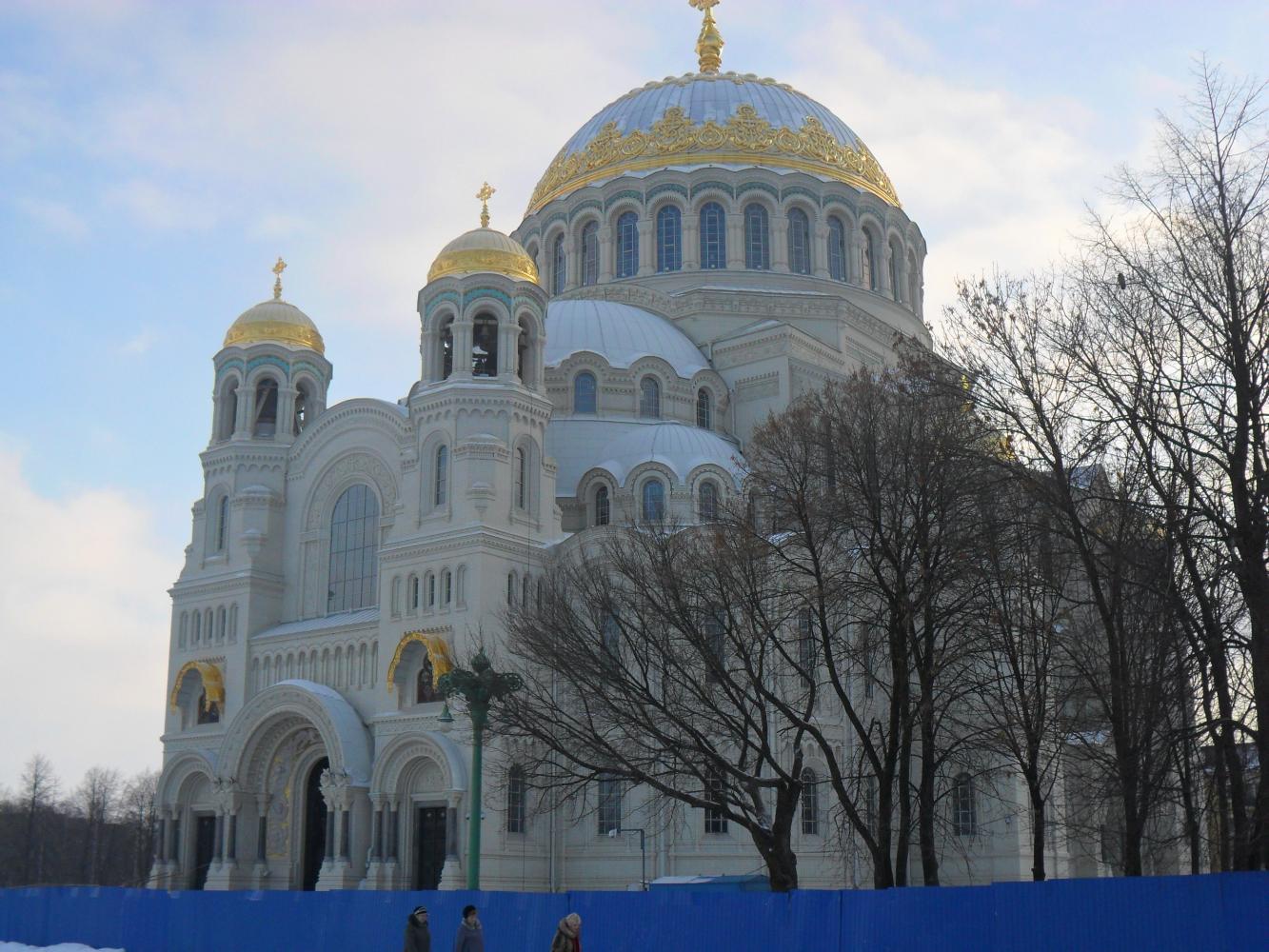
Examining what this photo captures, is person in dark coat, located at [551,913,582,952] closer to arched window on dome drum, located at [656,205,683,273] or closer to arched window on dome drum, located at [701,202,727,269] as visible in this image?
arched window on dome drum, located at [701,202,727,269]

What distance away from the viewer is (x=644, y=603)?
23.8 m

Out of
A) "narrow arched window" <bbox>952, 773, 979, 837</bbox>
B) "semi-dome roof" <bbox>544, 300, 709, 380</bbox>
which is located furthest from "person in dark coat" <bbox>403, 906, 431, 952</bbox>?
"semi-dome roof" <bbox>544, 300, 709, 380</bbox>

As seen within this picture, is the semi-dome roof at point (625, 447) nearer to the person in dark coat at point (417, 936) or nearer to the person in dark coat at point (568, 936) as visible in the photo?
the person in dark coat at point (417, 936)

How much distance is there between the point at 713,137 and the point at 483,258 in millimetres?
14049

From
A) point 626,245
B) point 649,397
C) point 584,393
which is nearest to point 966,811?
point 649,397

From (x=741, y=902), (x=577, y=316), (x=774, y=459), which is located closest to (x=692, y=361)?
(x=577, y=316)

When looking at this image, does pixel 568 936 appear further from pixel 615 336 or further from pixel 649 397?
pixel 615 336

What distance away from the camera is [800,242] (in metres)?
47.5

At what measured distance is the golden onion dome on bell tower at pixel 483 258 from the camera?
3659cm

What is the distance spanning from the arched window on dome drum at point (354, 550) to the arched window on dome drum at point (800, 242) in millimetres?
16494

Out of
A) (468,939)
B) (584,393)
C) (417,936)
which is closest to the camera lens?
(468,939)

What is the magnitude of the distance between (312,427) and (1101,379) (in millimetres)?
27310

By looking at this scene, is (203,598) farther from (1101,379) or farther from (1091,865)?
(1101,379)

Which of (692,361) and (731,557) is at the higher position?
(692,361)
